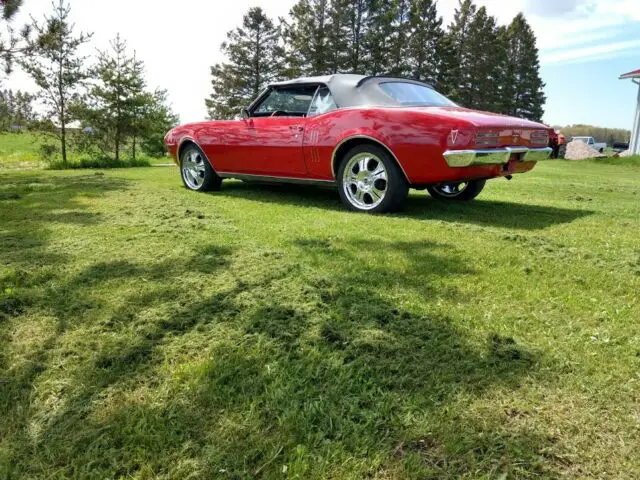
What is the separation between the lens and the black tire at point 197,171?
22.2 feet

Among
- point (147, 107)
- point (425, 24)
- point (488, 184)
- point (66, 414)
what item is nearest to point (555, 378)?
point (66, 414)

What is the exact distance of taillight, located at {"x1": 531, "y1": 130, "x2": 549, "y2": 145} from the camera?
16.0ft

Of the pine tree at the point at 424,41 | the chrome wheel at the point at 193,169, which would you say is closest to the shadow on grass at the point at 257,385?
the chrome wheel at the point at 193,169

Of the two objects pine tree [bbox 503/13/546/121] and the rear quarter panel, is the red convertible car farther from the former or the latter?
pine tree [bbox 503/13/546/121]

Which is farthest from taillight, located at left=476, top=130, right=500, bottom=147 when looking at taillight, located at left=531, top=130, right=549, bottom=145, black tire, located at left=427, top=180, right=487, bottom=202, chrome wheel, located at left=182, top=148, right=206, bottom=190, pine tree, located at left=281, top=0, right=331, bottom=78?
pine tree, located at left=281, top=0, right=331, bottom=78

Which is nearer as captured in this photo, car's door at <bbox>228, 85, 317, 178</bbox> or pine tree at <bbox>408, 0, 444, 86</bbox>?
car's door at <bbox>228, 85, 317, 178</bbox>

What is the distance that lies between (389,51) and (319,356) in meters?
37.3

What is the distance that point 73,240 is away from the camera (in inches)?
147

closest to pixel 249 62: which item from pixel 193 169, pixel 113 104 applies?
pixel 113 104

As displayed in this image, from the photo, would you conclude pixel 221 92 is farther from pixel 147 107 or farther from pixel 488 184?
pixel 488 184

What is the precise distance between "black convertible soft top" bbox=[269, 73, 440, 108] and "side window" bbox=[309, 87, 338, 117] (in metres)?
0.06

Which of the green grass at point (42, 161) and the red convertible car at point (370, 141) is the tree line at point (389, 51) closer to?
the green grass at point (42, 161)

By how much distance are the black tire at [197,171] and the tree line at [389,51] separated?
76.1 ft

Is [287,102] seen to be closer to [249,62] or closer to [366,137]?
[366,137]
